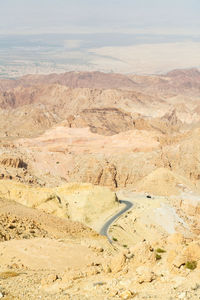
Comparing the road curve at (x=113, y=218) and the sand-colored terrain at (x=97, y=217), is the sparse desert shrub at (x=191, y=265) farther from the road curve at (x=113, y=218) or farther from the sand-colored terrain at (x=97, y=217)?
the road curve at (x=113, y=218)

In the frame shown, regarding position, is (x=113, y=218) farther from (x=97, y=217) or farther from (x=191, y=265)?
(x=191, y=265)

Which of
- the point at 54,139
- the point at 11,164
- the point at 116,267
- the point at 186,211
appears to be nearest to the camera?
the point at 116,267

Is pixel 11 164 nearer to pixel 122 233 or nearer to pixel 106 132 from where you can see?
pixel 122 233

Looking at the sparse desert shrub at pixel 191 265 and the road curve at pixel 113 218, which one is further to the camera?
the road curve at pixel 113 218

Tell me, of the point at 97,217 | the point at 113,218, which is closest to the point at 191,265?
the point at 113,218

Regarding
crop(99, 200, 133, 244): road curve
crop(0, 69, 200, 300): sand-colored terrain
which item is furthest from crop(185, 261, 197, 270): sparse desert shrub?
crop(99, 200, 133, 244): road curve

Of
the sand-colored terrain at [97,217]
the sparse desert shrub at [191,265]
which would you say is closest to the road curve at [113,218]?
the sand-colored terrain at [97,217]

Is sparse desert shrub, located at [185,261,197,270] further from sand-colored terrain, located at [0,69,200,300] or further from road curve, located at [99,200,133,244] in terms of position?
road curve, located at [99,200,133,244]

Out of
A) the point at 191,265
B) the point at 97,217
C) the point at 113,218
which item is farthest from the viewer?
the point at 97,217

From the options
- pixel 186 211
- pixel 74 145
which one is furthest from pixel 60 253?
pixel 74 145

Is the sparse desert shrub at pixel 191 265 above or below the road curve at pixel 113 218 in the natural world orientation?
above

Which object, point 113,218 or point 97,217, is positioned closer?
point 113,218
